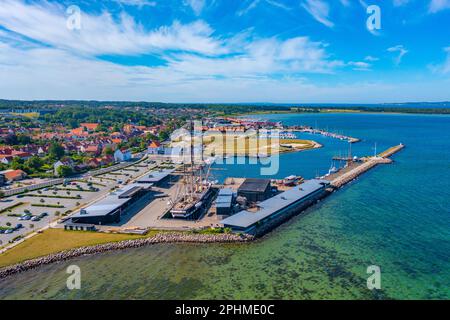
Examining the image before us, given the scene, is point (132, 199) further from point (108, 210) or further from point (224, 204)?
point (224, 204)

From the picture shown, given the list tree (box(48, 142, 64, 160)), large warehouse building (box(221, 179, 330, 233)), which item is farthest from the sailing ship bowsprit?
tree (box(48, 142, 64, 160))

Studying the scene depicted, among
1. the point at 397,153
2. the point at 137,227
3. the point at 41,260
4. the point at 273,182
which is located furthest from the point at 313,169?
the point at 41,260

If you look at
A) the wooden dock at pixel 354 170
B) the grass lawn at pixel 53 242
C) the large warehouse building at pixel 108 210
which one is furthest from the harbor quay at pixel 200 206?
the wooden dock at pixel 354 170

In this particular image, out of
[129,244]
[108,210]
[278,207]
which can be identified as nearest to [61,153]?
[108,210]

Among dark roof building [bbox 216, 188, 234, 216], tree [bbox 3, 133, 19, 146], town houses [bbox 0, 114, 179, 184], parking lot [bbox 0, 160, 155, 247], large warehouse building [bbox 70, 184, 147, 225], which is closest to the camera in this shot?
parking lot [bbox 0, 160, 155, 247]

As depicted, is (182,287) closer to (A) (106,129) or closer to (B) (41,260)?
(B) (41,260)

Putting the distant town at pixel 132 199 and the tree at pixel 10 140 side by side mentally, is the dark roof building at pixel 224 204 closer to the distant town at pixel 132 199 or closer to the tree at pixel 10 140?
the distant town at pixel 132 199

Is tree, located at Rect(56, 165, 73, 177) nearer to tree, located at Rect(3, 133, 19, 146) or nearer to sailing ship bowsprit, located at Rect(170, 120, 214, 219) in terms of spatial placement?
sailing ship bowsprit, located at Rect(170, 120, 214, 219)
